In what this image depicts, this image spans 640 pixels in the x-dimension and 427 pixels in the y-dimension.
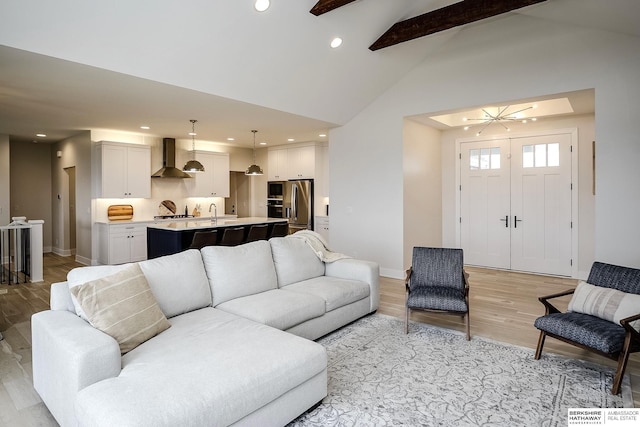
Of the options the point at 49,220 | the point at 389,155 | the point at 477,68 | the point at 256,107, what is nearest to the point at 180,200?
the point at 49,220

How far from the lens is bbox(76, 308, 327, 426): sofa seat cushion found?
5.43 feet

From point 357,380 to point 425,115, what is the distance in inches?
176

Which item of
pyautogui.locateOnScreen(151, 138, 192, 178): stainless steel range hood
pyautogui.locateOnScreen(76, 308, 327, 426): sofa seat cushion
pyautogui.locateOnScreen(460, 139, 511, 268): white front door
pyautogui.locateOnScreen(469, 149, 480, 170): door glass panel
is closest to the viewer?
pyautogui.locateOnScreen(76, 308, 327, 426): sofa seat cushion

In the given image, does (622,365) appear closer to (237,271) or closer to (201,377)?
(201,377)

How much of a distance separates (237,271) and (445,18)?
3819 millimetres

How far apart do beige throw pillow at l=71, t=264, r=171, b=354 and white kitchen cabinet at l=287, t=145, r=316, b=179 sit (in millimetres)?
6423

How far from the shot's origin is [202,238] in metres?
5.54

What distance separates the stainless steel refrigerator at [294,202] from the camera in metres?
8.73

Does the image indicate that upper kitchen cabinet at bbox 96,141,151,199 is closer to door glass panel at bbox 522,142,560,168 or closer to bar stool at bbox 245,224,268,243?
bar stool at bbox 245,224,268,243

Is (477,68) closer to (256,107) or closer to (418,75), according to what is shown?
(418,75)

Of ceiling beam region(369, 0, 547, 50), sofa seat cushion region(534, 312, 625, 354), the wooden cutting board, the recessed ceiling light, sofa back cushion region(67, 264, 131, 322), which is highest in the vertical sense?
ceiling beam region(369, 0, 547, 50)

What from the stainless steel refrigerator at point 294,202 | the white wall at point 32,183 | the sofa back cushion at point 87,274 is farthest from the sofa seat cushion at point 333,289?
the white wall at point 32,183

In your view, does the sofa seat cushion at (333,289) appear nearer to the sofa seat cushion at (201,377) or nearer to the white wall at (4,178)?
the sofa seat cushion at (201,377)

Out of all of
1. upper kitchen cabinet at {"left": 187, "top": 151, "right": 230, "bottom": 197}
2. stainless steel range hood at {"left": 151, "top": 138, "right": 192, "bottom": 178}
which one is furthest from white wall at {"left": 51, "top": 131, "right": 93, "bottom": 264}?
upper kitchen cabinet at {"left": 187, "top": 151, "right": 230, "bottom": 197}
